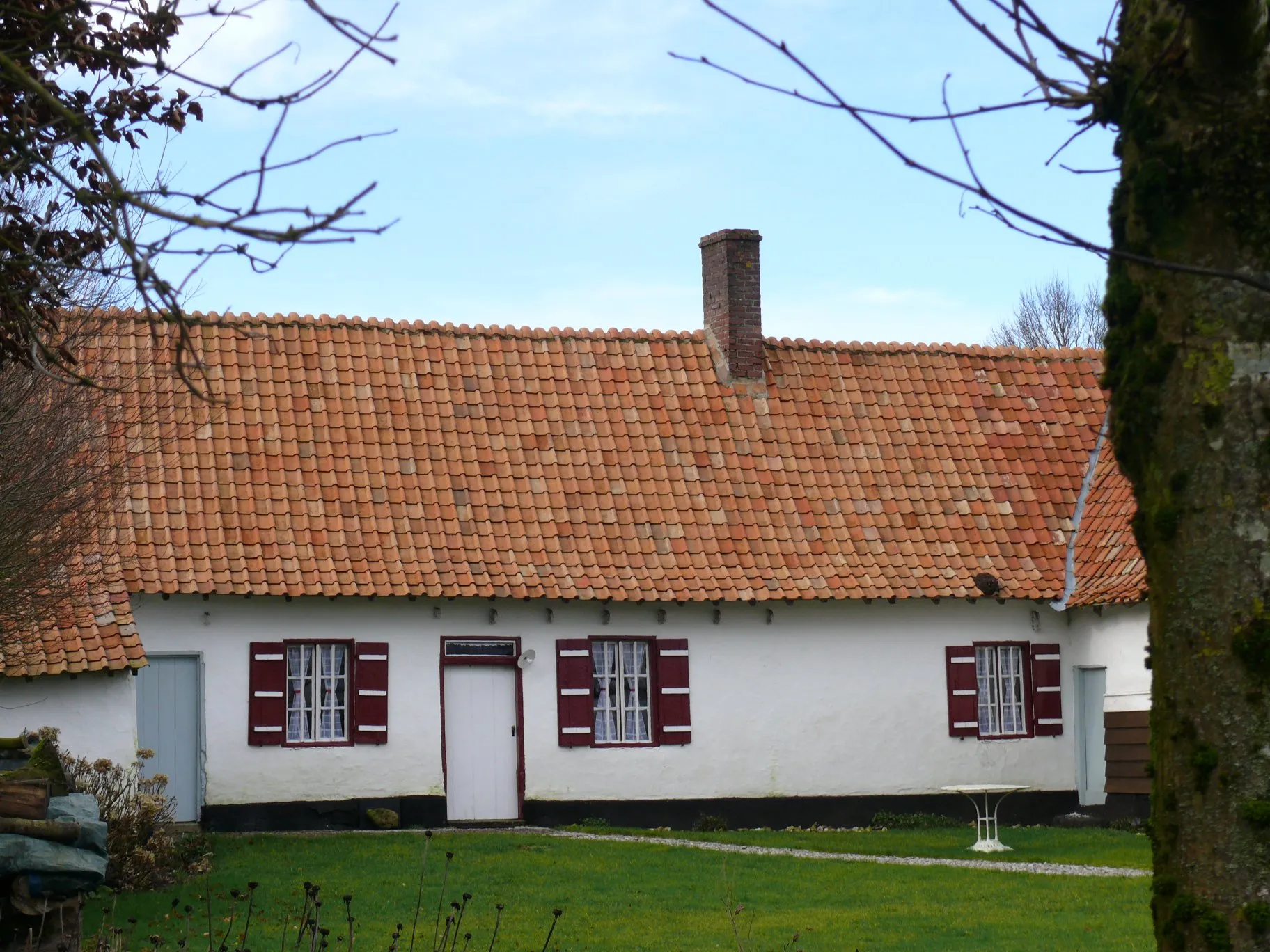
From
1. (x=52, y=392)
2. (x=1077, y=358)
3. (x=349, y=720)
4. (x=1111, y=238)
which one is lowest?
(x=349, y=720)

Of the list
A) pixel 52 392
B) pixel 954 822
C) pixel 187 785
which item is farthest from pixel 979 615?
pixel 52 392

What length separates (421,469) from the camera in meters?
21.9

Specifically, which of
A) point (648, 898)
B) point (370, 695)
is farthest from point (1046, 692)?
point (648, 898)

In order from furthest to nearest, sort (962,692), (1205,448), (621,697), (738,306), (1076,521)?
(738,306)
(1076,521)
(962,692)
(621,697)
(1205,448)

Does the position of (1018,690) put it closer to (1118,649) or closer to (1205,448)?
(1118,649)

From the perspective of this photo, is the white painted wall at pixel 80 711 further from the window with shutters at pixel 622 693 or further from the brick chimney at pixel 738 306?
the brick chimney at pixel 738 306

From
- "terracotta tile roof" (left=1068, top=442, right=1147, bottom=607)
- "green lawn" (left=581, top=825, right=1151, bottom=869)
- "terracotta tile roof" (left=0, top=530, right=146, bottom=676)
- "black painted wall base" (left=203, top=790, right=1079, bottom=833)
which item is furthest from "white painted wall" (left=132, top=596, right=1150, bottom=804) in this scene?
"terracotta tile roof" (left=0, top=530, right=146, bottom=676)

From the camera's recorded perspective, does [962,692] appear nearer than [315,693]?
No

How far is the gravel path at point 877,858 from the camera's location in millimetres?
16484

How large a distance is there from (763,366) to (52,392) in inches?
430

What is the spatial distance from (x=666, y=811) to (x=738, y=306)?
727cm

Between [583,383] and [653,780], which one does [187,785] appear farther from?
[583,383]

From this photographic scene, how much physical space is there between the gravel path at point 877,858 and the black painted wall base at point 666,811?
3.38 ft

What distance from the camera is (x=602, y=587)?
20.8 metres
